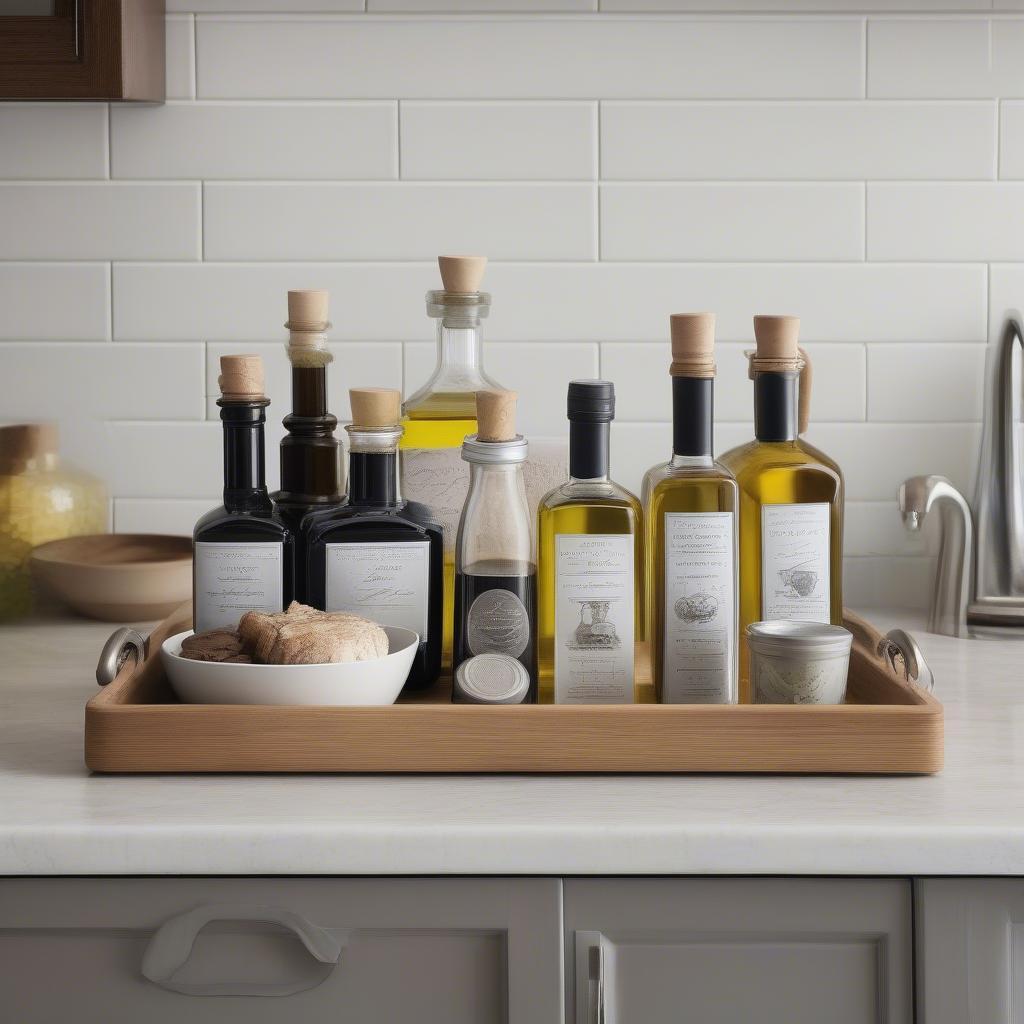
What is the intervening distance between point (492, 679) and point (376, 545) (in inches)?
6.4

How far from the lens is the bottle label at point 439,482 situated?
1.13m

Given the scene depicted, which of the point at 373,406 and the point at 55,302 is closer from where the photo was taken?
the point at 373,406

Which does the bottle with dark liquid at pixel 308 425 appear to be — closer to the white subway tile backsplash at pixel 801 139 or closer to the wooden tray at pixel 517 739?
the wooden tray at pixel 517 739

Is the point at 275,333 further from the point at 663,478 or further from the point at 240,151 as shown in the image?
the point at 663,478

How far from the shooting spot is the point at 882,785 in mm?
886

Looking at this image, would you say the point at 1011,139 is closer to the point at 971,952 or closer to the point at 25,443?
the point at 971,952

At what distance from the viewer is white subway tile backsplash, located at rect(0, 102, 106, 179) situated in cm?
155

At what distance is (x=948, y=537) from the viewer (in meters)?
1.44

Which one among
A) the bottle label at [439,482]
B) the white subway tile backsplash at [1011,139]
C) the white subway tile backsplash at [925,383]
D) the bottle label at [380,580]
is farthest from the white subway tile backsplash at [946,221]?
the bottle label at [380,580]

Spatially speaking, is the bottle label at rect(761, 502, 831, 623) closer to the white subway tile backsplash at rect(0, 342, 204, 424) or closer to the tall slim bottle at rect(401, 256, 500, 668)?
the tall slim bottle at rect(401, 256, 500, 668)

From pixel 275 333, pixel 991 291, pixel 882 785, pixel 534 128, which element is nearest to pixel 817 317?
pixel 991 291

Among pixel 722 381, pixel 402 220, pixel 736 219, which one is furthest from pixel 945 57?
pixel 402 220

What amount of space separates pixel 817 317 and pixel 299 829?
3.44 ft

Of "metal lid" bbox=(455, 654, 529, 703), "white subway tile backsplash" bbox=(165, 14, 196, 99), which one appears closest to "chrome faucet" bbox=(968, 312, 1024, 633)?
"metal lid" bbox=(455, 654, 529, 703)
